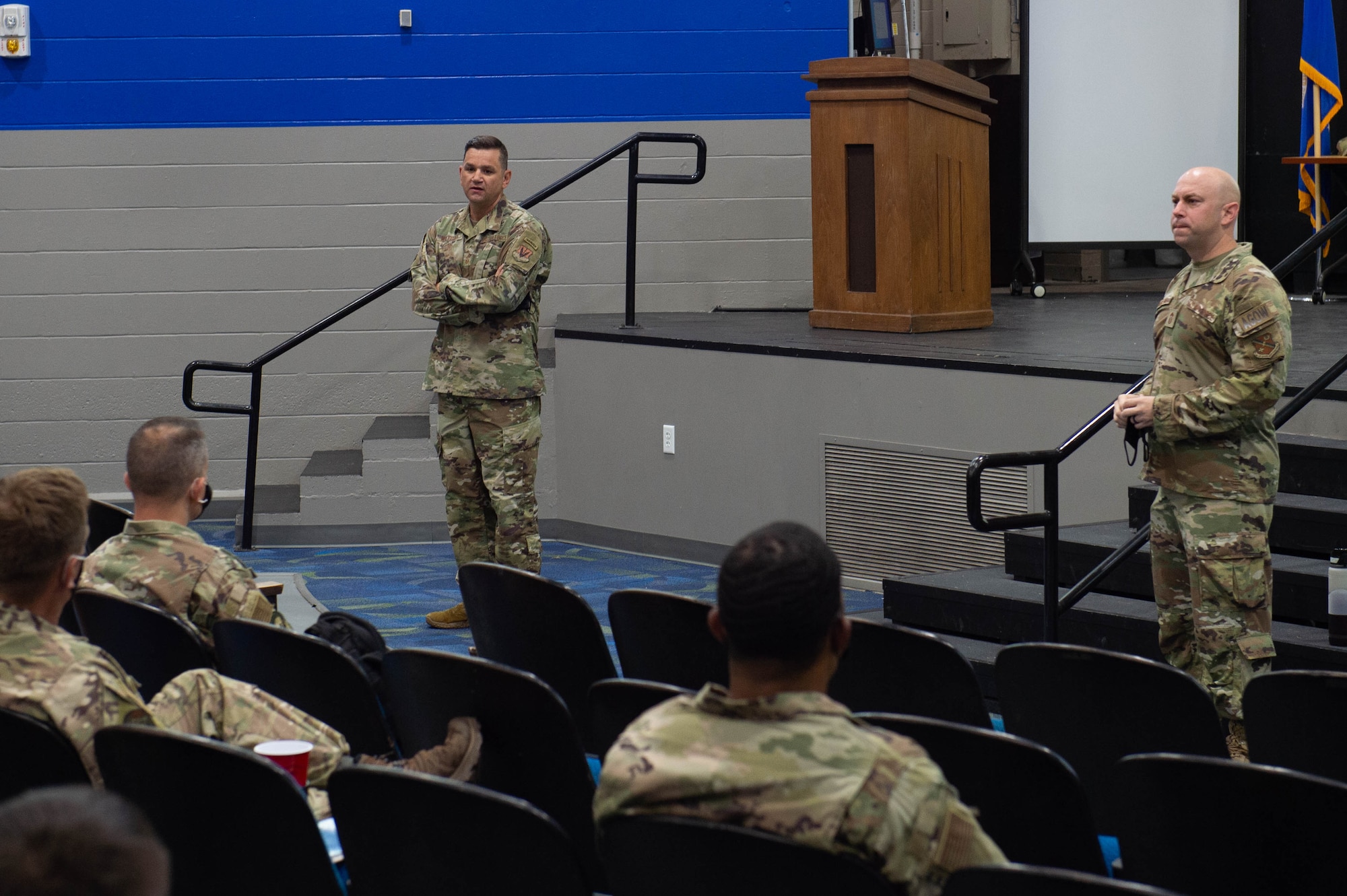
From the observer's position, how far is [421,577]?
6090mm

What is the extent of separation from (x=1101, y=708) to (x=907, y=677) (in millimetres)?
350

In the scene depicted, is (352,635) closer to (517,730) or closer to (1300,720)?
(517,730)

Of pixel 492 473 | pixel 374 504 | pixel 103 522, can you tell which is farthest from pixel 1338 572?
pixel 374 504

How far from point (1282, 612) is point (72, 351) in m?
5.37

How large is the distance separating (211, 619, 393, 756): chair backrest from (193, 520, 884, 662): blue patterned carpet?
2.21 meters

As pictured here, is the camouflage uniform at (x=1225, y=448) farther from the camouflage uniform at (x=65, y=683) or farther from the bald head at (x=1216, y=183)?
the camouflage uniform at (x=65, y=683)

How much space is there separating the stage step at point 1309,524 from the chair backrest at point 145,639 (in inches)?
105

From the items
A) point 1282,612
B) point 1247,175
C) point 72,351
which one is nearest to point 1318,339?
point 1282,612

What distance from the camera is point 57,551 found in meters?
2.16

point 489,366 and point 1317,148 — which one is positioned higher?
point 1317,148

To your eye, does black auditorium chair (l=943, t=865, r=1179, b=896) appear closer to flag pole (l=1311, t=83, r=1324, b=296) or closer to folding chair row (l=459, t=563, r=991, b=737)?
folding chair row (l=459, t=563, r=991, b=737)

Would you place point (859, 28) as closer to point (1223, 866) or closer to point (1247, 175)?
point (1247, 175)

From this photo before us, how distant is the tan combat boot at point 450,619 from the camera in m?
5.19

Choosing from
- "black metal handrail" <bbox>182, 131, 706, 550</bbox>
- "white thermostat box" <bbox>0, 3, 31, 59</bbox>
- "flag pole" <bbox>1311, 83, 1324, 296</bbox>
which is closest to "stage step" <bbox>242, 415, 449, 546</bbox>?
"black metal handrail" <bbox>182, 131, 706, 550</bbox>
